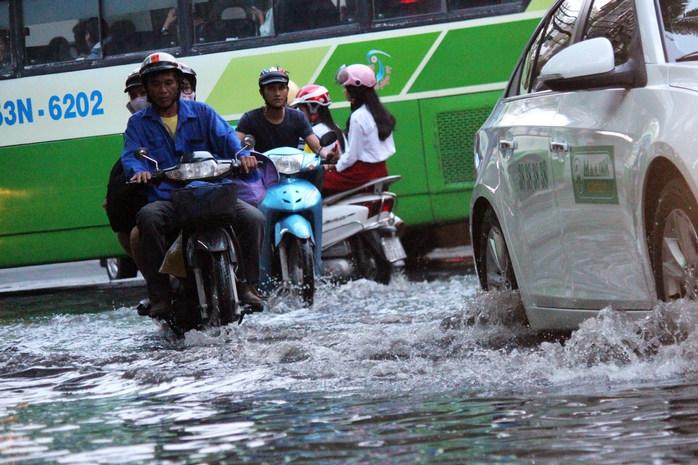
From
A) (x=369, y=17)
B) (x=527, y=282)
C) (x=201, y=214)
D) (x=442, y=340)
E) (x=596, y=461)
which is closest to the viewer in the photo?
(x=596, y=461)

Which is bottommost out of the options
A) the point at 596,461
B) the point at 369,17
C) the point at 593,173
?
the point at 596,461

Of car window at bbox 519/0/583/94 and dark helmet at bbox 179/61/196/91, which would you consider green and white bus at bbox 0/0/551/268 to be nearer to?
dark helmet at bbox 179/61/196/91

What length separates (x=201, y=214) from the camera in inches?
300

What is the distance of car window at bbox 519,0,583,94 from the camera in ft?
19.9

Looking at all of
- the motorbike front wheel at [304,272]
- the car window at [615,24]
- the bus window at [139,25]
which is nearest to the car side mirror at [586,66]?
the car window at [615,24]

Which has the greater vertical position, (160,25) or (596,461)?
(160,25)

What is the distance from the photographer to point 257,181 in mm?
8555

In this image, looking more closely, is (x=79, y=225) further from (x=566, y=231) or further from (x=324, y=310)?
(x=566, y=231)

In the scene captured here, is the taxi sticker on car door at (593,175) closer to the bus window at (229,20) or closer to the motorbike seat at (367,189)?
the motorbike seat at (367,189)

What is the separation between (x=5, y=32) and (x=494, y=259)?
27.5 feet

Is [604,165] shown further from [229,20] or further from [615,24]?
[229,20]

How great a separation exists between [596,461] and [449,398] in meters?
1.30

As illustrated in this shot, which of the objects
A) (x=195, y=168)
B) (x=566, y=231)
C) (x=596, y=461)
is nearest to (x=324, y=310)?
(x=195, y=168)

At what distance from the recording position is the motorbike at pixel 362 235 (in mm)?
11539
